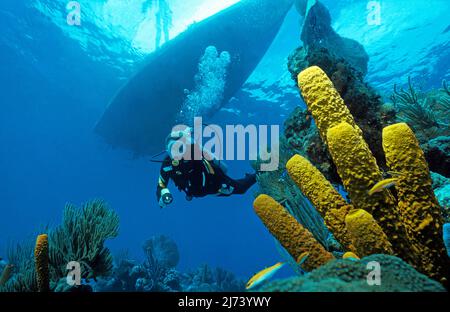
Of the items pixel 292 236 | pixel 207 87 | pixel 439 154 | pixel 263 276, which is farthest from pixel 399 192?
pixel 207 87

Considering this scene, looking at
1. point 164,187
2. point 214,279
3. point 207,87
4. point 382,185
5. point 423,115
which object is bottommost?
point 214,279

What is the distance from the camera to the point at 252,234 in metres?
114

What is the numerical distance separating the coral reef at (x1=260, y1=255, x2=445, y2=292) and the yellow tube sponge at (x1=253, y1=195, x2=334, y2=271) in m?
0.76

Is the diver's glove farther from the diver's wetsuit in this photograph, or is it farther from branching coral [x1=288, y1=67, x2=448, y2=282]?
branching coral [x1=288, y1=67, x2=448, y2=282]

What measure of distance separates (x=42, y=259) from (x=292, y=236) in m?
2.61

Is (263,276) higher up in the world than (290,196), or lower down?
lower down

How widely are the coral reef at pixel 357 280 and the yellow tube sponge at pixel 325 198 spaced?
562mm

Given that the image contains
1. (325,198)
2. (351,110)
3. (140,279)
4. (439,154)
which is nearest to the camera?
(325,198)

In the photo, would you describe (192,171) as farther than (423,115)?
Yes

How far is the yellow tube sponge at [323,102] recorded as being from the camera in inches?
81.0

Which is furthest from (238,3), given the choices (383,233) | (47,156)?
(47,156)

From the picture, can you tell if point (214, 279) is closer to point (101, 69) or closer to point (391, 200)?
point (391, 200)

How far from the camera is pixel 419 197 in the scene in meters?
1.88
